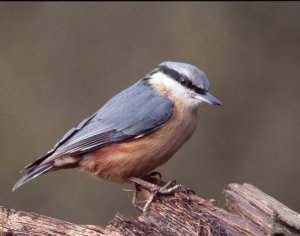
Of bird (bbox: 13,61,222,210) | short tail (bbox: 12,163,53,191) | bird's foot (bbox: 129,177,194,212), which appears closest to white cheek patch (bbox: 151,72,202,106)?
bird (bbox: 13,61,222,210)

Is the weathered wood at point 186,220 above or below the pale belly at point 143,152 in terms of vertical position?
below

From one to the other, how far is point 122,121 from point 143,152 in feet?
0.78

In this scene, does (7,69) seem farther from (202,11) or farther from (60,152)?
(60,152)

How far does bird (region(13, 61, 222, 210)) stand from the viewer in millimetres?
4184

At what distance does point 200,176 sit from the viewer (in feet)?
19.2

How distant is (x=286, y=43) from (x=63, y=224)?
328 cm

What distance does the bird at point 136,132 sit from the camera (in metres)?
4.18

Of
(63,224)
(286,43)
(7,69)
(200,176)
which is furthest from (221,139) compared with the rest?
(63,224)

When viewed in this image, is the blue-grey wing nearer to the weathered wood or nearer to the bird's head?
the bird's head

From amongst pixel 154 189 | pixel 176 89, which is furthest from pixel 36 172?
pixel 176 89

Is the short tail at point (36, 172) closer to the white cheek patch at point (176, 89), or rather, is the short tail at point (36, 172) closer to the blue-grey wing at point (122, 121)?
the blue-grey wing at point (122, 121)

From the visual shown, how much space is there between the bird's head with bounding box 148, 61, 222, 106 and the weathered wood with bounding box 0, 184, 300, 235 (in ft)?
2.10

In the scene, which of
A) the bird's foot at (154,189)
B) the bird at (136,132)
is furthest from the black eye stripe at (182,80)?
the bird's foot at (154,189)

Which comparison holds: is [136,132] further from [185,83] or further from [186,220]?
[186,220]
